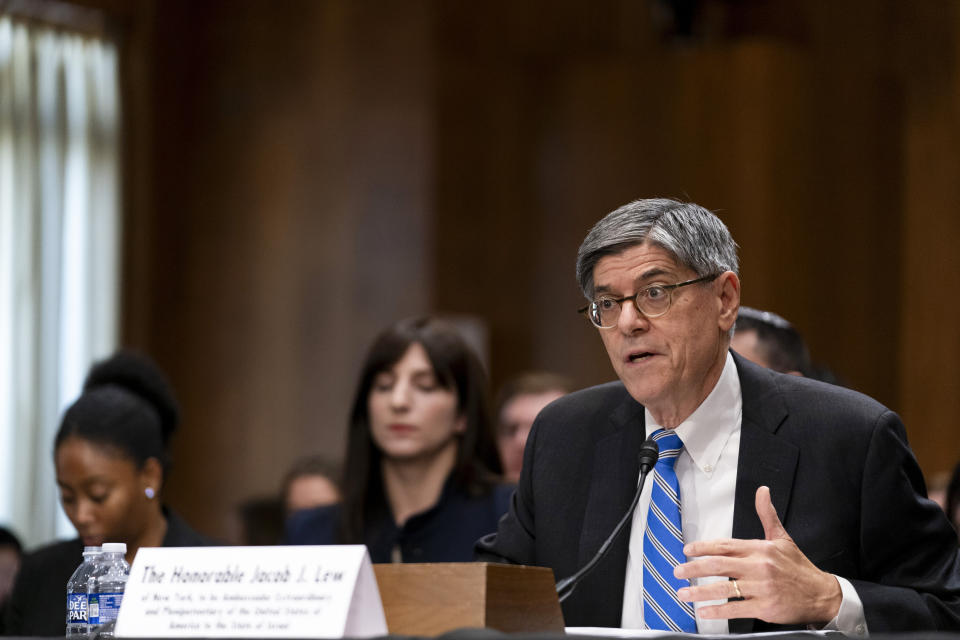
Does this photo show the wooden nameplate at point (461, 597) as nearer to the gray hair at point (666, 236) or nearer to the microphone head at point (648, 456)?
the microphone head at point (648, 456)

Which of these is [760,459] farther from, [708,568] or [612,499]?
[708,568]

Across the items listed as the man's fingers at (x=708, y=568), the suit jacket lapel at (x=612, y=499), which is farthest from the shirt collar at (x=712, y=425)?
the man's fingers at (x=708, y=568)

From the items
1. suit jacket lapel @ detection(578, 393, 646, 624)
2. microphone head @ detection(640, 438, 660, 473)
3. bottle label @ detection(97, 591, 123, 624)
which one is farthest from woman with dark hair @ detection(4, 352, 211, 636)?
microphone head @ detection(640, 438, 660, 473)

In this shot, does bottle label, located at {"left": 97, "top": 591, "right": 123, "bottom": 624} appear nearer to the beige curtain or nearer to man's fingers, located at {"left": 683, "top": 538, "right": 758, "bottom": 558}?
man's fingers, located at {"left": 683, "top": 538, "right": 758, "bottom": 558}

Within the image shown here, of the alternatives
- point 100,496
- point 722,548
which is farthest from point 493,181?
point 722,548

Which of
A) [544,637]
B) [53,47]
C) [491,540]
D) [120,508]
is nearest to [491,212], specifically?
[53,47]

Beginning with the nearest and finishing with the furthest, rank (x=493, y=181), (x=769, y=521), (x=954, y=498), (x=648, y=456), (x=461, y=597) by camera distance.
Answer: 1. (x=461, y=597)
2. (x=769, y=521)
3. (x=648, y=456)
4. (x=954, y=498)
5. (x=493, y=181)

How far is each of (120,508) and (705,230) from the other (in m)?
1.59

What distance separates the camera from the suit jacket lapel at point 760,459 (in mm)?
2305

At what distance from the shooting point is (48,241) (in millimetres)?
6891

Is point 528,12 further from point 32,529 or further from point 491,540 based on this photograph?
point 491,540

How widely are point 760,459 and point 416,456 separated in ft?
5.40

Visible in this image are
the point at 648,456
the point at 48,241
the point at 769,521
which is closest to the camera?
the point at 769,521

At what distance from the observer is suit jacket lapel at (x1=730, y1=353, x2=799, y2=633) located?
2305 mm
